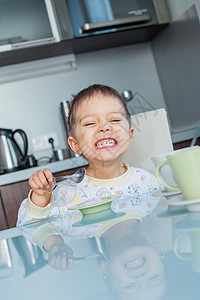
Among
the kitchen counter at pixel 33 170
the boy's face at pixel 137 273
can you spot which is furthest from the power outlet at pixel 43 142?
the boy's face at pixel 137 273

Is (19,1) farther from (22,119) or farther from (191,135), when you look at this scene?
(191,135)

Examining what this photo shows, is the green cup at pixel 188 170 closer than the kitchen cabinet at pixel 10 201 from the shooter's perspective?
Yes

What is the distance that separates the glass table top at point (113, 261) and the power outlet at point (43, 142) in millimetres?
1866

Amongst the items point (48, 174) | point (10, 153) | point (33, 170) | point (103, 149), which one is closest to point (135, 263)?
point (48, 174)

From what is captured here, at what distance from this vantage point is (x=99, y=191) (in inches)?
47.2

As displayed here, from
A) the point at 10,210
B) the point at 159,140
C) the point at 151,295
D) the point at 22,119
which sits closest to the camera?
the point at 151,295

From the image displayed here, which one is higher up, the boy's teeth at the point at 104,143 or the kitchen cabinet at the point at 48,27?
the kitchen cabinet at the point at 48,27

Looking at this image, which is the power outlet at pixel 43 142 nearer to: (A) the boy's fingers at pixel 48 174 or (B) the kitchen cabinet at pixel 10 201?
(B) the kitchen cabinet at pixel 10 201

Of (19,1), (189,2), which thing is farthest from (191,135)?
(19,1)

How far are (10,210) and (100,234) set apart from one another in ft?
4.93

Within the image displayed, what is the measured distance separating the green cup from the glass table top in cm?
3

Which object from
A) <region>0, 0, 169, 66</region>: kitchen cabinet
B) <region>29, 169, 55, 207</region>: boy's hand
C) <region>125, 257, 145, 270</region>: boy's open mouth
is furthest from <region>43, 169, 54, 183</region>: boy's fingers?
<region>0, 0, 169, 66</region>: kitchen cabinet

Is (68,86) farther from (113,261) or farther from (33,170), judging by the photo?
(113,261)

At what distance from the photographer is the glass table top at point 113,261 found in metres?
0.28
